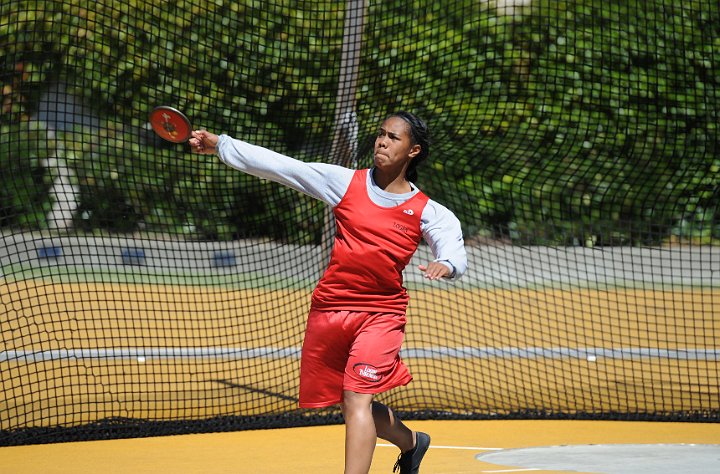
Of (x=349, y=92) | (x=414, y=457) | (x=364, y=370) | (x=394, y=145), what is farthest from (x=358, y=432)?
(x=349, y=92)

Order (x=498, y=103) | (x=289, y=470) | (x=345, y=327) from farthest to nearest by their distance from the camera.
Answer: (x=498, y=103) → (x=289, y=470) → (x=345, y=327)

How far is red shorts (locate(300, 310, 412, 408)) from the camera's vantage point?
4.85 metres

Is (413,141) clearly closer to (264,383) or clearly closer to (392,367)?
(392,367)

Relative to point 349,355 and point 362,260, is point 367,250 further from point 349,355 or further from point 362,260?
point 349,355

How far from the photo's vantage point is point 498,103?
9570 mm

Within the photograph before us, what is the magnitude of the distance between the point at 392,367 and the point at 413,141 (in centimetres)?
104

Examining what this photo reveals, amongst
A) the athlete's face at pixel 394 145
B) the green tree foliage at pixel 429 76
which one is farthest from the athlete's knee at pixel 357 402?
the green tree foliage at pixel 429 76

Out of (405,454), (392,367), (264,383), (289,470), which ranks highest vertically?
(392,367)

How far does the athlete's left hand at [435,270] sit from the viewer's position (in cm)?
463

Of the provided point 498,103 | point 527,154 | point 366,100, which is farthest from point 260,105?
point 527,154

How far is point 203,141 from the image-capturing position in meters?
4.90

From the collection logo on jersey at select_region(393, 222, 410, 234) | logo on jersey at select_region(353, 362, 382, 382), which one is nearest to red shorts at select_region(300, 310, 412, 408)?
logo on jersey at select_region(353, 362, 382, 382)

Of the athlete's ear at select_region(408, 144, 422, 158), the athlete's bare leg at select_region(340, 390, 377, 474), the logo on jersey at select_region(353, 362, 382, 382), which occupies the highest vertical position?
the athlete's ear at select_region(408, 144, 422, 158)

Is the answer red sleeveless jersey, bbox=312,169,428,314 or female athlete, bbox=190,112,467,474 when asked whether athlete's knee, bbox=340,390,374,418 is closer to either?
female athlete, bbox=190,112,467,474
